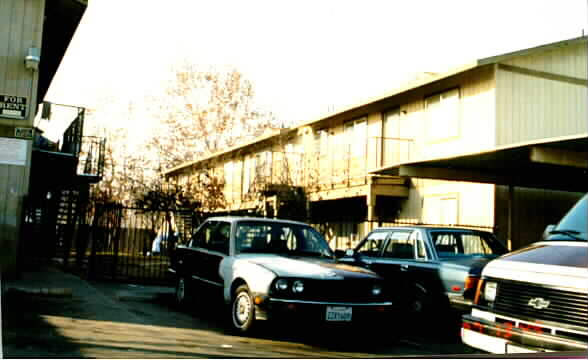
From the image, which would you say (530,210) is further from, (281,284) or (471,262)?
(281,284)

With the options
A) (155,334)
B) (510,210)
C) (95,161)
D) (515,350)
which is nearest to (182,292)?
(155,334)

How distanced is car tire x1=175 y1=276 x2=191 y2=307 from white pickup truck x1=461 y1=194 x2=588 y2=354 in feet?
15.7

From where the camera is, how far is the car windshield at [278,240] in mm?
8664

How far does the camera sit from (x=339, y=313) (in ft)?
23.9

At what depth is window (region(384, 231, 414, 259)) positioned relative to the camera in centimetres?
993

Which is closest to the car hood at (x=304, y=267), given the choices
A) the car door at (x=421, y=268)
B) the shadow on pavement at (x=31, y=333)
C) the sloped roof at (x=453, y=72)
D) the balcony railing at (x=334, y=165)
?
the car door at (x=421, y=268)

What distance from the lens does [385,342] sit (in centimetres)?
785

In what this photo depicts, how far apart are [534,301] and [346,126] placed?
17.0 m

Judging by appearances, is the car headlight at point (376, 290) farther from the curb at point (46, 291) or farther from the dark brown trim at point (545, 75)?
the dark brown trim at point (545, 75)

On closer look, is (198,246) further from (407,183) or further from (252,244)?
(407,183)

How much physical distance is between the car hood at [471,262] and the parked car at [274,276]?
1445 millimetres

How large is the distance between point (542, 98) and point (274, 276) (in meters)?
11.8

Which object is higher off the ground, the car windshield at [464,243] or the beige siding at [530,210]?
the beige siding at [530,210]

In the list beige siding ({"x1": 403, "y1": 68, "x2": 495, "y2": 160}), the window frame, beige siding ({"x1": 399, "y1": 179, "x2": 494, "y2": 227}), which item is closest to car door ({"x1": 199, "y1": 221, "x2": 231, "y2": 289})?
beige siding ({"x1": 403, "y1": 68, "x2": 495, "y2": 160})
